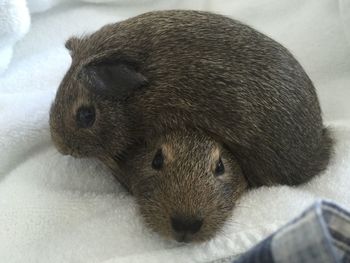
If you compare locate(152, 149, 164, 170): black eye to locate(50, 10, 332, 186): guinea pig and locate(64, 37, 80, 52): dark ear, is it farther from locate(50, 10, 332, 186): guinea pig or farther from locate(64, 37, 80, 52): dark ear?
locate(64, 37, 80, 52): dark ear

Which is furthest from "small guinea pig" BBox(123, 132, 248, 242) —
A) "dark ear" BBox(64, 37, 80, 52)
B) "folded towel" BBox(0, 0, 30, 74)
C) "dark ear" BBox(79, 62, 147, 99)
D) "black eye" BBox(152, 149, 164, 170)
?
"folded towel" BBox(0, 0, 30, 74)

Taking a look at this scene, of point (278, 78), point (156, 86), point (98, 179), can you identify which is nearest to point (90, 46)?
point (156, 86)

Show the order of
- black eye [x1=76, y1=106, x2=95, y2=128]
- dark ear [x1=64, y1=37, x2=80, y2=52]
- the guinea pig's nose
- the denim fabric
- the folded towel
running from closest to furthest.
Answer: the denim fabric < the guinea pig's nose < black eye [x1=76, y1=106, x2=95, y2=128] < dark ear [x1=64, y1=37, x2=80, y2=52] < the folded towel

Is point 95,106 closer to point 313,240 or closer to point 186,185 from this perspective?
point 186,185

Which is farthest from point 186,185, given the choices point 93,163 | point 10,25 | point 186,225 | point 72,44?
point 10,25

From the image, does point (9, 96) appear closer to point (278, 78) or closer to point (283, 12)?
point (278, 78)

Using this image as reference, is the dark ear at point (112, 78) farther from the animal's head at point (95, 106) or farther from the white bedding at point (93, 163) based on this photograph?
the white bedding at point (93, 163)

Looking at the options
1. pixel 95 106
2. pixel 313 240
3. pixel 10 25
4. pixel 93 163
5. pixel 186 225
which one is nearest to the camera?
pixel 313 240
